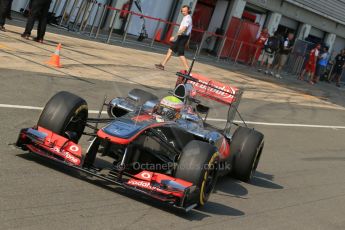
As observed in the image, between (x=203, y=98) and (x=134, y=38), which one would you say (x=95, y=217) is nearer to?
(x=203, y=98)

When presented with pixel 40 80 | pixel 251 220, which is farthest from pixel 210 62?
pixel 251 220

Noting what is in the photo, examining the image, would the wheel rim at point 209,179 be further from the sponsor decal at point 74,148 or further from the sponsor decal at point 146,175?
the sponsor decal at point 74,148

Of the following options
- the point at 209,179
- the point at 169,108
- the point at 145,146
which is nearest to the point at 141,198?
the point at 145,146

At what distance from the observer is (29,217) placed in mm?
5270

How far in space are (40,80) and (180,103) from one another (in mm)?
4860

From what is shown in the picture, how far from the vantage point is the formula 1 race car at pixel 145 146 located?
6.38 metres

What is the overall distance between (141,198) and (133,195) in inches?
3.4

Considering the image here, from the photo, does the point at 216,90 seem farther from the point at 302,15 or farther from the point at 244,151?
the point at 302,15

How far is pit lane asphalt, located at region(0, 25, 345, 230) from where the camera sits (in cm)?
568

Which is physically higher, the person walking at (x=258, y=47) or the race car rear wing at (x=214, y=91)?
the person walking at (x=258, y=47)

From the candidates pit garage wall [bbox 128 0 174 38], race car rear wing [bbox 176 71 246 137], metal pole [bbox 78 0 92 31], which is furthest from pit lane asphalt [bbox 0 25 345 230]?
pit garage wall [bbox 128 0 174 38]

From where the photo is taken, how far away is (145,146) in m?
6.89

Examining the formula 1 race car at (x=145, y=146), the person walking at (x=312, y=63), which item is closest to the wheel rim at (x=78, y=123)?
the formula 1 race car at (x=145, y=146)

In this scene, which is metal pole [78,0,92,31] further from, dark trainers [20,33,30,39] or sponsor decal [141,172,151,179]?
sponsor decal [141,172,151,179]
